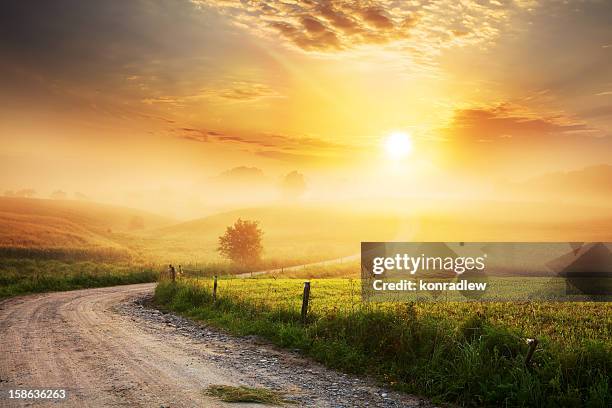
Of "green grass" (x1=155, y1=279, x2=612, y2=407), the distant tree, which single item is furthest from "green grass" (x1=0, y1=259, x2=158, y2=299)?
the distant tree

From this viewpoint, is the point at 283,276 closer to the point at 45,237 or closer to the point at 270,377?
the point at 270,377

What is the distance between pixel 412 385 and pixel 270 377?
3.68m

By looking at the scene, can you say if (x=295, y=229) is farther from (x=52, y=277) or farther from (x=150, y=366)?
(x=150, y=366)

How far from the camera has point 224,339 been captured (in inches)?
622

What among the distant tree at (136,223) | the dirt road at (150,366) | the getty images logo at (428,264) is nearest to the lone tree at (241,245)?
the getty images logo at (428,264)

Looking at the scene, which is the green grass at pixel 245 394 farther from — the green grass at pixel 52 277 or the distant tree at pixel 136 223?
the distant tree at pixel 136 223

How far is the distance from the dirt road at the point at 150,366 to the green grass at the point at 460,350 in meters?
0.76

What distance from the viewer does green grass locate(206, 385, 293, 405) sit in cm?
953

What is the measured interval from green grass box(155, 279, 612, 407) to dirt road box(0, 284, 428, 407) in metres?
0.76

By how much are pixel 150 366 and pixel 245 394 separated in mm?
3672
